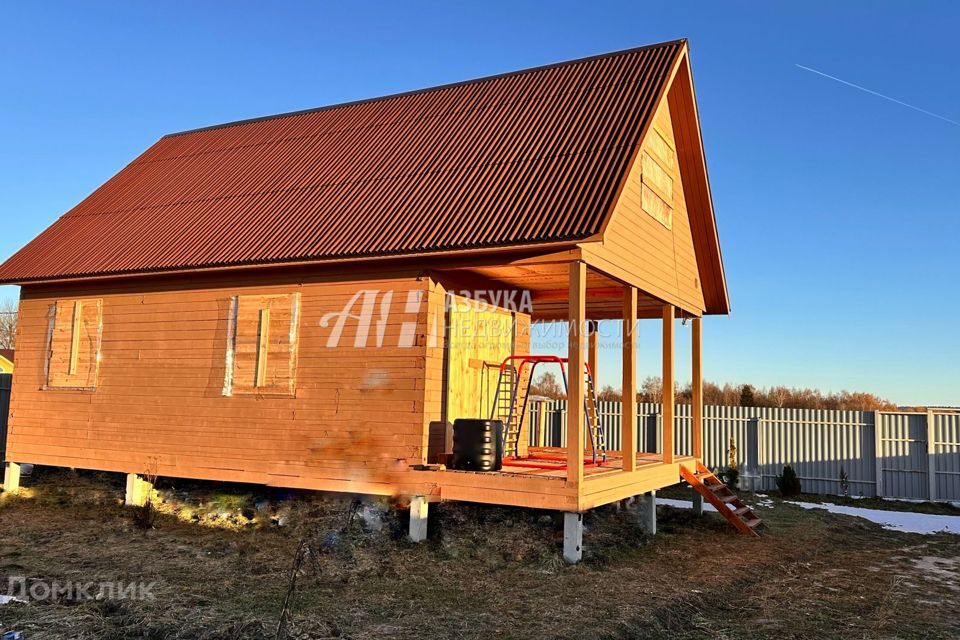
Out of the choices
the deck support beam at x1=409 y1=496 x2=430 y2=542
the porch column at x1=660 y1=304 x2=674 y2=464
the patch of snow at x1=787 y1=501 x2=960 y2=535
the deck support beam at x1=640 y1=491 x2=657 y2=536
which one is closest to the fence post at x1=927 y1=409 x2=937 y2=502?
the patch of snow at x1=787 y1=501 x2=960 y2=535

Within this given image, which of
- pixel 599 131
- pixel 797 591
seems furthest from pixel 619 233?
pixel 797 591

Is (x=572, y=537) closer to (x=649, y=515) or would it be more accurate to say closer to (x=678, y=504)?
(x=649, y=515)

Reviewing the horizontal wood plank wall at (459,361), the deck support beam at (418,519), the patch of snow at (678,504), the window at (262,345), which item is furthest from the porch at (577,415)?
the window at (262,345)

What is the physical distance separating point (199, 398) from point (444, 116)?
608 centimetres

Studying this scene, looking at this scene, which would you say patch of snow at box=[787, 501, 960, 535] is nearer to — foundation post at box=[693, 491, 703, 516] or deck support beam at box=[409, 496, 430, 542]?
foundation post at box=[693, 491, 703, 516]

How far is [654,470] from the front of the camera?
11.7m

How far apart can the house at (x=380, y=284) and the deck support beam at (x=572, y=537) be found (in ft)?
0.18

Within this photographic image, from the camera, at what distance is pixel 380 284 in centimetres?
1070

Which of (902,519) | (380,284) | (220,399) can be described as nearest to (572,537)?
(380,284)

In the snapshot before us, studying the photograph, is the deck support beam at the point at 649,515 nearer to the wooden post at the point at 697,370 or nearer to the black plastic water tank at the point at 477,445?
the wooden post at the point at 697,370

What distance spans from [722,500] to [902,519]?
14.9 feet

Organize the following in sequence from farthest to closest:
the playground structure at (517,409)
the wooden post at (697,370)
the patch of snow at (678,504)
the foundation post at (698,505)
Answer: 1. the patch of snow at (678,504)
2. the wooden post at (697,370)
3. the foundation post at (698,505)
4. the playground structure at (517,409)

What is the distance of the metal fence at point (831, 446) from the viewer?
17.0 meters

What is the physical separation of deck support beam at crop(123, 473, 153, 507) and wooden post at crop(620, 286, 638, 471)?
7.57m
